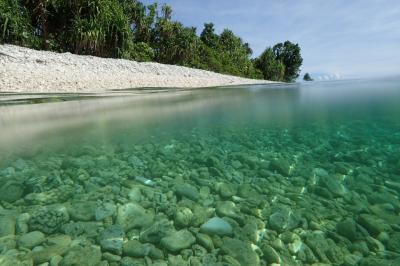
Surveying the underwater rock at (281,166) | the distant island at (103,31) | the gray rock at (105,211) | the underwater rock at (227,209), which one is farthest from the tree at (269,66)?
the gray rock at (105,211)

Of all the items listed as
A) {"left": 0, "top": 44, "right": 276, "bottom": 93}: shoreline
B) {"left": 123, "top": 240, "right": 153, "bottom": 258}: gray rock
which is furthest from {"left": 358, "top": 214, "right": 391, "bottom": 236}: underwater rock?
{"left": 0, "top": 44, "right": 276, "bottom": 93}: shoreline

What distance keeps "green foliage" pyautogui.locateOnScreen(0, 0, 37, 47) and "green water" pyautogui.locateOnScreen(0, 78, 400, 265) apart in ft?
54.9

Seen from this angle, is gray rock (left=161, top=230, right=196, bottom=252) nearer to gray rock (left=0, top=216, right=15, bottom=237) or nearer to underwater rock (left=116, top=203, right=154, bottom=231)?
underwater rock (left=116, top=203, right=154, bottom=231)

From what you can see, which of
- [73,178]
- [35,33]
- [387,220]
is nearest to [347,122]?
[387,220]

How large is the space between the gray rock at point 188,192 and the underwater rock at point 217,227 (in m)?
0.59

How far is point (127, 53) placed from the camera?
84.3 ft

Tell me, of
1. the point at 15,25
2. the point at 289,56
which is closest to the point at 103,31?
the point at 15,25

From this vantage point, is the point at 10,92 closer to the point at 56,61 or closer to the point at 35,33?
the point at 56,61

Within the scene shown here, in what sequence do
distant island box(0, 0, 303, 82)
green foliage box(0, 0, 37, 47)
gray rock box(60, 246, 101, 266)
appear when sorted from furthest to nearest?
distant island box(0, 0, 303, 82), green foliage box(0, 0, 37, 47), gray rock box(60, 246, 101, 266)

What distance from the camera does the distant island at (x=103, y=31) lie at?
21000 millimetres

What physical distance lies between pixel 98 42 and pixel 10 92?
12.9m

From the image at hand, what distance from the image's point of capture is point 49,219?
9.08ft

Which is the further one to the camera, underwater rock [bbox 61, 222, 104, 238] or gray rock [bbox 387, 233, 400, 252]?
underwater rock [bbox 61, 222, 104, 238]

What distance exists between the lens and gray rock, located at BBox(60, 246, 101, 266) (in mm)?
2176
